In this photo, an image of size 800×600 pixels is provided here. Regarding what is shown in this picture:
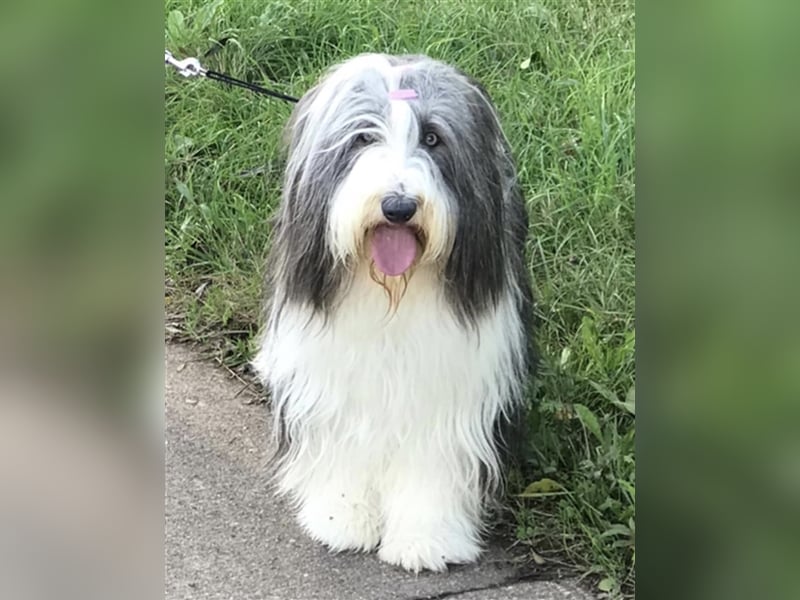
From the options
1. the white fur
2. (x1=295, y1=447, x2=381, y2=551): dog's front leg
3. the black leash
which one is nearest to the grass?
the black leash

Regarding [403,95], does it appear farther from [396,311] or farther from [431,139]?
[396,311]

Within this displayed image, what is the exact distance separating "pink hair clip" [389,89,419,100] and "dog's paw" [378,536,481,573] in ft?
2.64

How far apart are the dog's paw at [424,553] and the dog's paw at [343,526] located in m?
0.04

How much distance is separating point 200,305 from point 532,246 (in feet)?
2.06

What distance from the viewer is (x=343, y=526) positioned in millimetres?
1842

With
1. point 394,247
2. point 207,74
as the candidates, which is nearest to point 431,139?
point 394,247

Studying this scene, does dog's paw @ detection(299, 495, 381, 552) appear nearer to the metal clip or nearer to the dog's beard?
the dog's beard

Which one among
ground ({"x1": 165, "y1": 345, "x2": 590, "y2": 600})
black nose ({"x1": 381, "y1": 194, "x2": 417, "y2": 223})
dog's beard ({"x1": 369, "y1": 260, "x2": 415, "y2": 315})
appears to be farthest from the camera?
ground ({"x1": 165, "y1": 345, "x2": 590, "y2": 600})

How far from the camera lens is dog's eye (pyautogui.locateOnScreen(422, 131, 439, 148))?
159cm

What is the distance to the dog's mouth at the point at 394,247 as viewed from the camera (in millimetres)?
1544

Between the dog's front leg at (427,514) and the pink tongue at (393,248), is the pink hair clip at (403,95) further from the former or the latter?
the dog's front leg at (427,514)

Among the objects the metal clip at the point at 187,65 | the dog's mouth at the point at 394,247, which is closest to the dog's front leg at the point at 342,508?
the dog's mouth at the point at 394,247
